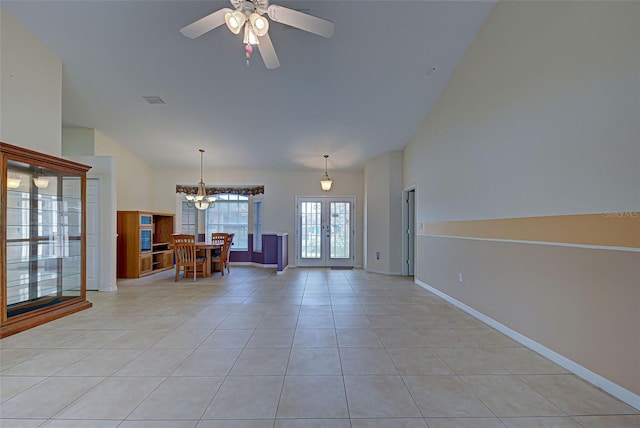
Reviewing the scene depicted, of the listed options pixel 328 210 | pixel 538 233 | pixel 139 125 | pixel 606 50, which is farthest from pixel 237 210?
pixel 606 50

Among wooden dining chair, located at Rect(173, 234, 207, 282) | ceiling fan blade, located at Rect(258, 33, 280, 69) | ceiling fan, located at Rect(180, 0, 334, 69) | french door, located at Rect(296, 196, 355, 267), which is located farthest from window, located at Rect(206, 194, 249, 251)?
ceiling fan, located at Rect(180, 0, 334, 69)

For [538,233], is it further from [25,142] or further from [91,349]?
[25,142]

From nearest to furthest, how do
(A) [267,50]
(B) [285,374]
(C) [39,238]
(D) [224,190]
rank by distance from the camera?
(B) [285,374] → (A) [267,50] → (C) [39,238] → (D) [224,190]

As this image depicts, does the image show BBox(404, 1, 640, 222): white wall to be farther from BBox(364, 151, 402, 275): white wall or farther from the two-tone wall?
BBox(364, 151, 402, 275): white wall

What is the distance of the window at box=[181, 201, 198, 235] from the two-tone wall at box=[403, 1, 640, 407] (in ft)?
22.8

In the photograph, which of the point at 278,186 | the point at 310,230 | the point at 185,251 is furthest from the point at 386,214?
the point at 185,251

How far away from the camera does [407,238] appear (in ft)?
21.4

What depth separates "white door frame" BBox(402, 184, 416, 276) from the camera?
642 cm

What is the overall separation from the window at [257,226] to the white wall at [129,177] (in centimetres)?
283

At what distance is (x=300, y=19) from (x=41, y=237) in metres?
4.24

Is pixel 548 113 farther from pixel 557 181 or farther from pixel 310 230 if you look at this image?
pixel 310 230

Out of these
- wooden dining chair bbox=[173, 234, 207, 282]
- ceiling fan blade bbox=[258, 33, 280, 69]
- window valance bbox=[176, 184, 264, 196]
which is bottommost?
wooden dining chair bbox=[173, 234, 207, 282]

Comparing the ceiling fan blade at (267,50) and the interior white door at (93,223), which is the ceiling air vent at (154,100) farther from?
the ceiling fan blade at (267,50)

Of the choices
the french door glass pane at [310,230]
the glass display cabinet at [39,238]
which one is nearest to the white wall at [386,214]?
the french door glass pane at [310,230]
